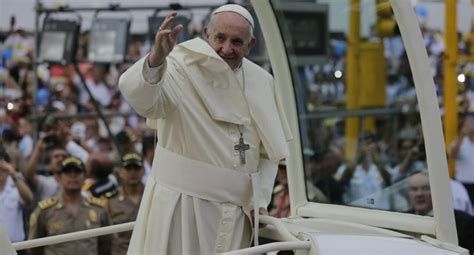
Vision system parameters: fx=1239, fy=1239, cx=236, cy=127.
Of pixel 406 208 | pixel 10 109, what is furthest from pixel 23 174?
pixel 406 208

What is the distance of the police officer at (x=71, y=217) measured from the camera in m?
7.95

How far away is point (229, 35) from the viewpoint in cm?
513

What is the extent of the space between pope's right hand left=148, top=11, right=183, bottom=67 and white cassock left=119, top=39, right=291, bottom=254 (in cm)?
31

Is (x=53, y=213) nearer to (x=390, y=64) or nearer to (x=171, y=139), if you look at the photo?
(x=171, y=139)

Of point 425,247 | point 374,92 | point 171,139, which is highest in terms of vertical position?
point 374,92

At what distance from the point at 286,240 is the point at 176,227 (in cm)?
49

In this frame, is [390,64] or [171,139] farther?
[390,64]

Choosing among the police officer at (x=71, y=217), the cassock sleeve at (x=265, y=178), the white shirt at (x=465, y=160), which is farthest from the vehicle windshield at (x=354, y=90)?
the cassock sleeve at (x=265, y=178)

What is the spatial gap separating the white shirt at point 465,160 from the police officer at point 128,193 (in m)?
3.68

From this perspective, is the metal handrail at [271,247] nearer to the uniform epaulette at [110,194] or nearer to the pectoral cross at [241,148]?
the pectoral cross at [241,148]

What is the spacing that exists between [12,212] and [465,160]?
4.64 metres

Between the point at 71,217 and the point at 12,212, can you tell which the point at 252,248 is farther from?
the point at 12,212

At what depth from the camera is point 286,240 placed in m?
5.01

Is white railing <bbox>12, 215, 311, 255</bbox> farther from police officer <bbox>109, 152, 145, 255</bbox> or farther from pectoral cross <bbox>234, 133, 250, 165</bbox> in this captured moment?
police officer <bbox>109, 152, 145, 255</bbox>
